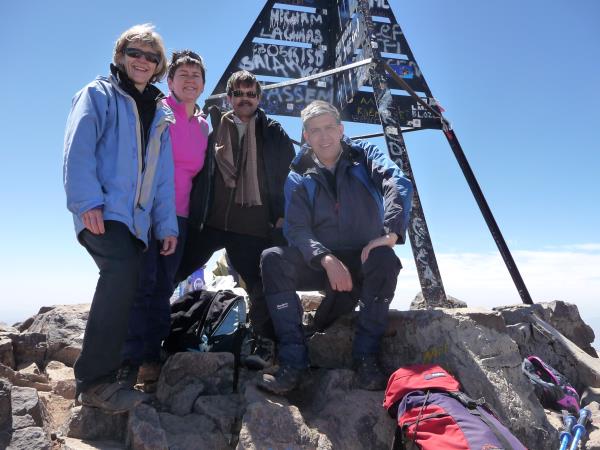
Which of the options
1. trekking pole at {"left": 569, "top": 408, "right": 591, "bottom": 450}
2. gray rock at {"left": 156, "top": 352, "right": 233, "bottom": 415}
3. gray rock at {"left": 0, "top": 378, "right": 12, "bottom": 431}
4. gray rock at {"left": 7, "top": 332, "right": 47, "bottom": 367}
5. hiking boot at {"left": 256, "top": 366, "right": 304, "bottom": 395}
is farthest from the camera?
gray rock at {"left": 7, "top": 332, "right": 47, "bottom": 367}

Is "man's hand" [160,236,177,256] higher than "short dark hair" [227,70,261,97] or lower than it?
lower

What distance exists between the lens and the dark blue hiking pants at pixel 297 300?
10.4 feet

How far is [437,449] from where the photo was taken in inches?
88.7

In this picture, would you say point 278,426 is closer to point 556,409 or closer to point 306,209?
point 306,209

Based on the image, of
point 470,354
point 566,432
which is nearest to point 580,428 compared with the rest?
point 566,432

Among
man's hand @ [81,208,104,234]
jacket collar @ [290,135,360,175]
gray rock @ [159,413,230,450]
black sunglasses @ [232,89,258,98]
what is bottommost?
gray rock @ [159,413,230,450]

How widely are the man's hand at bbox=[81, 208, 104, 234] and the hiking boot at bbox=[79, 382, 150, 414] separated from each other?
0.94 m

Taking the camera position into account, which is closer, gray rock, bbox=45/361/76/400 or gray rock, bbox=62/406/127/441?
gray rock, bbox=62/406/127/441

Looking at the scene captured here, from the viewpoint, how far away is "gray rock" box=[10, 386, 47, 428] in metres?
2.64

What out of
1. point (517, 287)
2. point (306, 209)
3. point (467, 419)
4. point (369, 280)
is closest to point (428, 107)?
point (517, 287)

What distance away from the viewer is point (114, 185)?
2.81m

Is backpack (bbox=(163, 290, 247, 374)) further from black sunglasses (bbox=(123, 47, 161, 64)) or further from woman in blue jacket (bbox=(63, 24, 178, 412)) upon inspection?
black sunglasses (bbox=(123, 47, 161, 64))

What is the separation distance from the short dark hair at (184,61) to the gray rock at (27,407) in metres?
2.55

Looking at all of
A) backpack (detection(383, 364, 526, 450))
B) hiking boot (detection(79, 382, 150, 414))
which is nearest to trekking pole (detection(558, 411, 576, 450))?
backpack (detection(383, 364, 526, 450))
